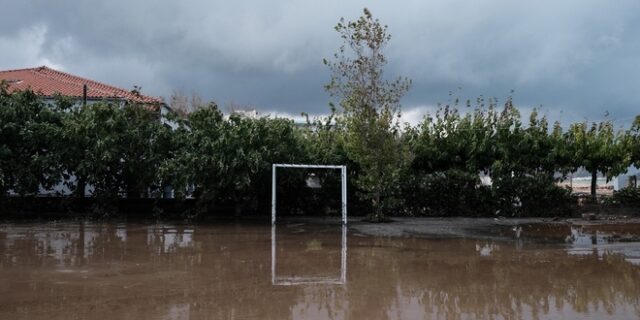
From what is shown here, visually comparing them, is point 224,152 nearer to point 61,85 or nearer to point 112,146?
point 112,146

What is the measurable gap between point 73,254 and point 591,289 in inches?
364

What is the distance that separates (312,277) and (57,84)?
26761mm

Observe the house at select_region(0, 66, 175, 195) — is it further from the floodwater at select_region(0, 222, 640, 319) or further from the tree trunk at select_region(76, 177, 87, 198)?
the floodwater at select_region(0, 222, 640, 319)

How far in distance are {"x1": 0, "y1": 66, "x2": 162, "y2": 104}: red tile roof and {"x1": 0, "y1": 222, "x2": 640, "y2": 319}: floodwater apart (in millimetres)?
16093

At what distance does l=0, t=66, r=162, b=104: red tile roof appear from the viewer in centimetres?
2998

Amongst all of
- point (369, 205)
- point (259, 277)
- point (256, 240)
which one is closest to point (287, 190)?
point (369, 205)

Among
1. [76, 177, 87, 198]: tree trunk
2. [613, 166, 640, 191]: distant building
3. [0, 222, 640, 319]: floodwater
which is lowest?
[0, 222, 640, 319]: floodwater

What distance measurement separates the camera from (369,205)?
2256cm

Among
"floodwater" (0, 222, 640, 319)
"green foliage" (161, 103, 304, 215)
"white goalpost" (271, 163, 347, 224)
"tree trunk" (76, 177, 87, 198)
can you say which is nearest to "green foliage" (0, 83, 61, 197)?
"tree trunk" (76, 177, 87, 198)

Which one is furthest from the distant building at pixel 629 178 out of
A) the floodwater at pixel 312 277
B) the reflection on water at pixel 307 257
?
the reflection on water at pixel 307 257

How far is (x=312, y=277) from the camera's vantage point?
9.50 metres

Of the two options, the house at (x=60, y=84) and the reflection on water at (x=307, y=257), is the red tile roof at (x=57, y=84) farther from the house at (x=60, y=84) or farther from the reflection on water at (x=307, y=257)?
the reflection on water at (x=307, y=257)

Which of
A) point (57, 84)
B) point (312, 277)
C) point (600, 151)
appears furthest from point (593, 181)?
point (57, 84)

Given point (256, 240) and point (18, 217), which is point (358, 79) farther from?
point (18, 217)
